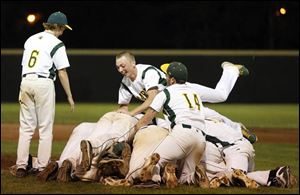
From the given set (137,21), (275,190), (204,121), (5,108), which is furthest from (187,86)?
(137,21)

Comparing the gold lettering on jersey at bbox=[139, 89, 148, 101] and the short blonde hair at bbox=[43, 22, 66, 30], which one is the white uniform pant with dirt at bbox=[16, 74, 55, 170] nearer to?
the short blonde hair at bbox=[43, 22, 66, 30]

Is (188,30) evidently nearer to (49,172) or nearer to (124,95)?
(124,95)

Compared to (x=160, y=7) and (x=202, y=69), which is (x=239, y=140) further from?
(x=160, y=7)

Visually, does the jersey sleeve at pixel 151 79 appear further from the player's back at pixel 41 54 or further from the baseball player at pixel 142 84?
the player's back at pixel 41 54

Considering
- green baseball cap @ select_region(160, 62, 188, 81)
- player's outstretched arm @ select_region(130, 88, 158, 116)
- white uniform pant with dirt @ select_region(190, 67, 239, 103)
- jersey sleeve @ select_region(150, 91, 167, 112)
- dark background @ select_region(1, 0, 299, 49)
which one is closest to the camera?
jersey sleeve @ select_region(150, 91, 167, 112)

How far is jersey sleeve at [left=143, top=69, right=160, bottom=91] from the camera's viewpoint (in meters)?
7.44

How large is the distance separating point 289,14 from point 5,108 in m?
15.5

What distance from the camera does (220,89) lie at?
8016 millimetres

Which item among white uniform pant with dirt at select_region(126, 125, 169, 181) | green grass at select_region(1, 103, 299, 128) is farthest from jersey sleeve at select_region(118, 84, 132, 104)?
green grass at select_region(1, 103, 299, 128)

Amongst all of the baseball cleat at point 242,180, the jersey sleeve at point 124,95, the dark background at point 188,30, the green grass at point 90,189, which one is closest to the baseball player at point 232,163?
the baseball cleat at point 242,180

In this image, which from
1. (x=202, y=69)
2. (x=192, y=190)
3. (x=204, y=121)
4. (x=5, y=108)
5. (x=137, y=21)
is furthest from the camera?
(x=137, y=21)

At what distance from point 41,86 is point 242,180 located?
2.25 metres

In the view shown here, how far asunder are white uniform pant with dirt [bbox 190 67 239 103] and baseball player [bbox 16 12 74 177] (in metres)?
1.48

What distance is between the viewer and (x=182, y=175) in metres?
6.94
